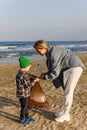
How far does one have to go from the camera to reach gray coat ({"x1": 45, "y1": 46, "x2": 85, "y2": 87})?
20.3 feet

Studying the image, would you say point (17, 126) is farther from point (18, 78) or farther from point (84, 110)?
point (84, 110)

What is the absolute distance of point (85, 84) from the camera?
36.0 ft

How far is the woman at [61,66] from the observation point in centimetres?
619

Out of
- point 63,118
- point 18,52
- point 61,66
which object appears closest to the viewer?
point 61,66

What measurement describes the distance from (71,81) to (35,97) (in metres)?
0.99

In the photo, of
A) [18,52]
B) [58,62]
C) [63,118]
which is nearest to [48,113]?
[63,118]

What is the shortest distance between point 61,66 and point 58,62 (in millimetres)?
148

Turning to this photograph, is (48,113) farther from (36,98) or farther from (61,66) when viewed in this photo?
(61,66)

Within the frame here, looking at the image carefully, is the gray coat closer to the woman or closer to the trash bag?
the woman

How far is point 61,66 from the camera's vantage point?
20.8ft

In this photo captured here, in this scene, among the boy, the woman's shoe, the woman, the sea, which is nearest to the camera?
the woman

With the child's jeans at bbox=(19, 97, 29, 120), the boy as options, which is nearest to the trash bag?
the child's jeans at bbox=(19, 97, 29, 120)

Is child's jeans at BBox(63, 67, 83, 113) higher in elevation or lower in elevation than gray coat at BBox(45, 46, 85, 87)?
lower

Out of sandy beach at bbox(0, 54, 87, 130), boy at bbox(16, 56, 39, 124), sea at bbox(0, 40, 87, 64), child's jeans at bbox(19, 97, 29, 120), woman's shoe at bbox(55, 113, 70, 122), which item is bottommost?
sea at bbox(0, 40, 87, 64)
